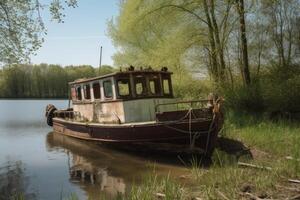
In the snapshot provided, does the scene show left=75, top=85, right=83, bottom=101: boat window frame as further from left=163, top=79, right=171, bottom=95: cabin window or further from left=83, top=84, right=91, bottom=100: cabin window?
left=163, top=79, right=171, bottom=95: cabin window

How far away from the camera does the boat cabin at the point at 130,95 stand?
17.2 metres

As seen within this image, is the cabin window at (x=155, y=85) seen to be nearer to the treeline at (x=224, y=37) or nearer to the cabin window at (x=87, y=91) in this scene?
the treeline at (x=224, y=37)

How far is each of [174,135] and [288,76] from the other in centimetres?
539

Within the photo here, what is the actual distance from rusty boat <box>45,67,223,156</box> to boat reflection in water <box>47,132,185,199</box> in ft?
1.78

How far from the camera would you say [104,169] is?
1487cm

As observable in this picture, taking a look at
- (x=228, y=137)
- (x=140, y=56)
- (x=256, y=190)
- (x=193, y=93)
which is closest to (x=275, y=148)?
(x=228, y=137)

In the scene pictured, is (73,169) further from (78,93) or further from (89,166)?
(78,93)

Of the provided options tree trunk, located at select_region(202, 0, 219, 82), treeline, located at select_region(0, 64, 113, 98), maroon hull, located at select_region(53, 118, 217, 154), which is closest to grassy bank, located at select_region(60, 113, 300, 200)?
maroon hull, located at select_region(53, 118, 217, 154)

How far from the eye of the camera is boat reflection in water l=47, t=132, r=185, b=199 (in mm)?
12243

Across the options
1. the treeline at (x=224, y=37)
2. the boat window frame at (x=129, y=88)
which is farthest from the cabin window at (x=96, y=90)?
the treeline at (x=224, y=37)

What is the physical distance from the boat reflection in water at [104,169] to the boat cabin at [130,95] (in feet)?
4.66

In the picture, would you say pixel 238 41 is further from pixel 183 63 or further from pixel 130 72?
pixel 130 72

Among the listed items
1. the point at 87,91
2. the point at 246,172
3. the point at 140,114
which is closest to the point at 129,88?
the point at 140,114

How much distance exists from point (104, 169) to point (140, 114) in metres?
3.09
